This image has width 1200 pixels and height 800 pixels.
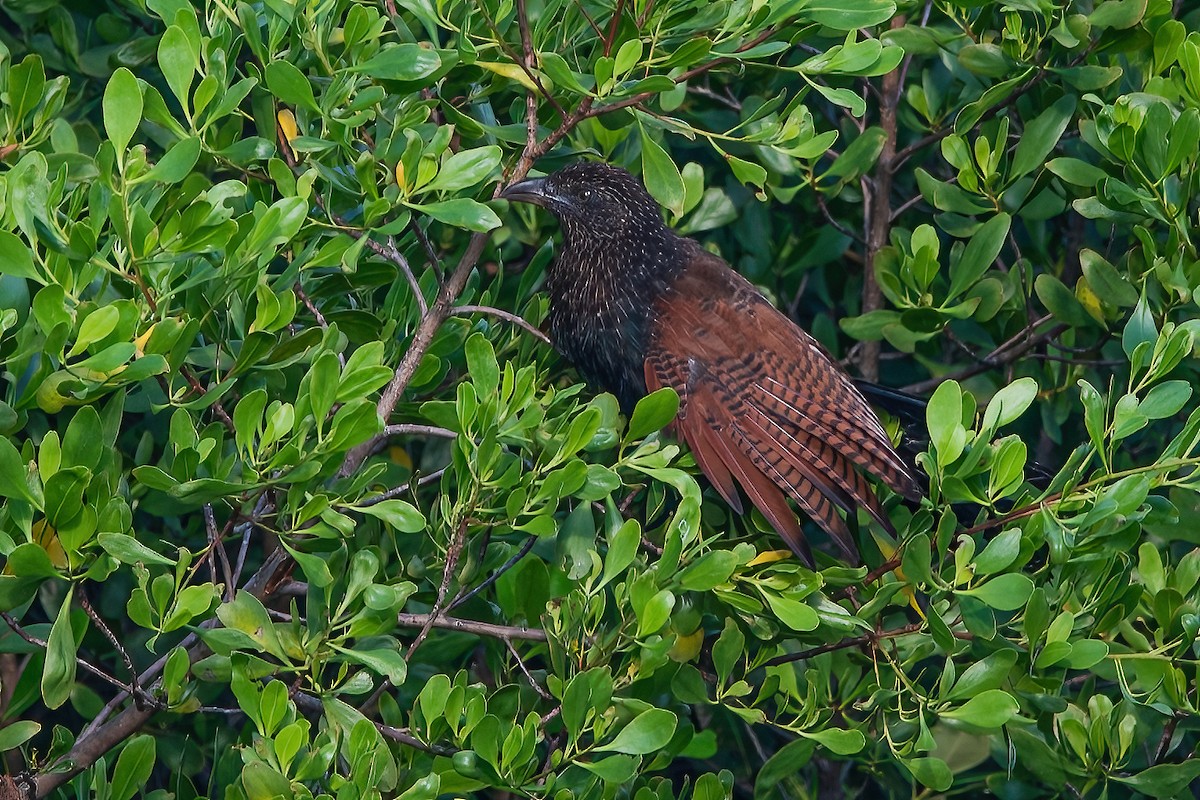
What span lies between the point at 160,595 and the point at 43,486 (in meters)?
0.22

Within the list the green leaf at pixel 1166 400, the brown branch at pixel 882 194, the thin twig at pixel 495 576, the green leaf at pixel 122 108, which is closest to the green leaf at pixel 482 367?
the thin twig at pixel 495 576

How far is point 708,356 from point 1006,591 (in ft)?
4.96

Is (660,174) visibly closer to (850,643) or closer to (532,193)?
(850,643)

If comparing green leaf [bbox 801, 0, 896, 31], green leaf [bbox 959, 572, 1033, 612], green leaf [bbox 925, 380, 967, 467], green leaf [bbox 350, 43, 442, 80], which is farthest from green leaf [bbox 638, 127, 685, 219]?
green leaf [bbox 959, 572, 1033, 612]

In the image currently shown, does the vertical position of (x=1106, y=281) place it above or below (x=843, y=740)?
above

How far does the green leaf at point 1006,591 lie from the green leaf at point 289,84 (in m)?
1.29

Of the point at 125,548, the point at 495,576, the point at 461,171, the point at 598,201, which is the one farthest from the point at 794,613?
the point at 598,201

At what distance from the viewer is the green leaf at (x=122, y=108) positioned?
185 centimetres

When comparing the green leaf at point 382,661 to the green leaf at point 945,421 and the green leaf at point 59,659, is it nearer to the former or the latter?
the green leaf at point 59,659

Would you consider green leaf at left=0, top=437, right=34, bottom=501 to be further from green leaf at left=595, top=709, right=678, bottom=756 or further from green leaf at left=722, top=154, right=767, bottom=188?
green leaf at left=722, top=154, right=767, bottom=188

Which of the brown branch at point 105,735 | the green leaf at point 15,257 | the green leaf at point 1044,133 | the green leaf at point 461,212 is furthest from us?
the green leaf at point 1044,133

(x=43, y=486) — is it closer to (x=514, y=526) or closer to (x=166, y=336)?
(x=166, y=336)

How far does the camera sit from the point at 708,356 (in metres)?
3.51

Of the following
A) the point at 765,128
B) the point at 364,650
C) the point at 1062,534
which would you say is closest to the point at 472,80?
the point at 765,128
